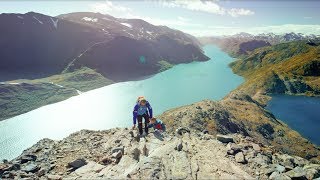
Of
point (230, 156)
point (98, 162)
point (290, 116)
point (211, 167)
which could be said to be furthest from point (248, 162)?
point (290, 116)

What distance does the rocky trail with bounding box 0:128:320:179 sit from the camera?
78.1 ft

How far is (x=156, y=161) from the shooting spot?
24.9 metres

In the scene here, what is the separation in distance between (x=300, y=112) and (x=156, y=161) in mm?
135741

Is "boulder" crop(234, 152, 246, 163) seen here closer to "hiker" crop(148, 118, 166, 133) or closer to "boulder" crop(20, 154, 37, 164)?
"hiker" crop(148, 118, 166, 133)

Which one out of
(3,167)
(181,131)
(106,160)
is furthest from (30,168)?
(181,131)

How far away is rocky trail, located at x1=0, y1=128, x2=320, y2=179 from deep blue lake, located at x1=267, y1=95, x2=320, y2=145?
84738 millimetres

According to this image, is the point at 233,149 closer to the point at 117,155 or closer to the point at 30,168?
the point at 117,155

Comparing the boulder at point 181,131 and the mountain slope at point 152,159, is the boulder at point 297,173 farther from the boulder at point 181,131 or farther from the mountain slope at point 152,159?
the boulder at point 181,131

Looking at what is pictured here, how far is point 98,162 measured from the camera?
2731cm

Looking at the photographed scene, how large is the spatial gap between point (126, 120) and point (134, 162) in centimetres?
12884

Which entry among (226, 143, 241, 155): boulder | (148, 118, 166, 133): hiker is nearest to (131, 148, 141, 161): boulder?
(148, 118, 166, 133): hiker

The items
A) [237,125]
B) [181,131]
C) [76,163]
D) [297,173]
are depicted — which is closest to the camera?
[297,173]

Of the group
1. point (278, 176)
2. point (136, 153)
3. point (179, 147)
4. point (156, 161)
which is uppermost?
point (156, 161)

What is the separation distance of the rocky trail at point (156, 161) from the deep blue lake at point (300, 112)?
84738 millimetres
